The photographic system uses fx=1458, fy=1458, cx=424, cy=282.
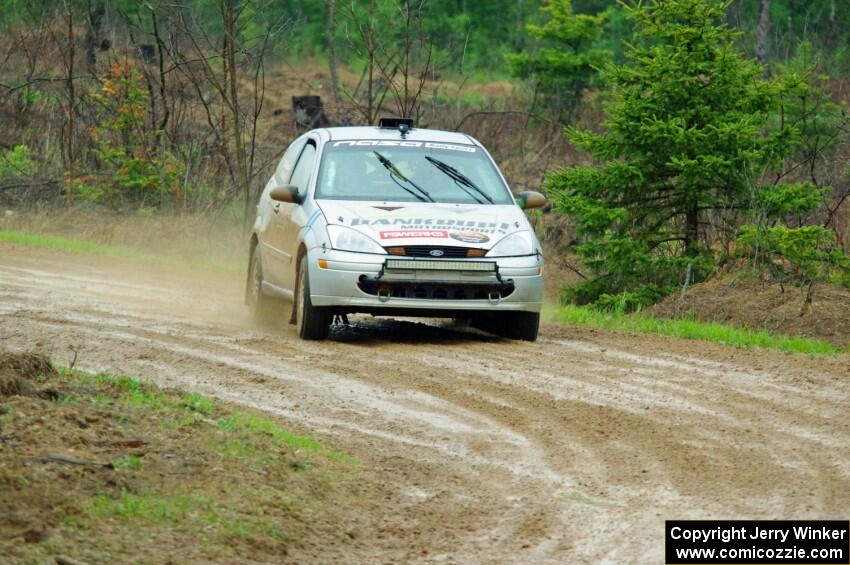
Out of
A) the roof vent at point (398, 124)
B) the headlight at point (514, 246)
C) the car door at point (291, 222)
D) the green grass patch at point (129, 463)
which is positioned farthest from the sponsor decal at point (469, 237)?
the green grass patch at point (129, 463)

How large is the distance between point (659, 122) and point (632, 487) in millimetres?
9938

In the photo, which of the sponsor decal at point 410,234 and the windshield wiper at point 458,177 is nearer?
the sponsor decal at point 410,234

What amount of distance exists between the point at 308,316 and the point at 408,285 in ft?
2.81

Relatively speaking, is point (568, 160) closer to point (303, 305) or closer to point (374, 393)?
point (303, 305)

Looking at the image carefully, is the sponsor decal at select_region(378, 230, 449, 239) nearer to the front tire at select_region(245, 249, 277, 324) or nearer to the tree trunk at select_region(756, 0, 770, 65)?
the front tire at select_region(245, 249, 277, 324)

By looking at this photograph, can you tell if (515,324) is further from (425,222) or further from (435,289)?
(425,222)

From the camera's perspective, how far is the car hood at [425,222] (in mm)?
11711

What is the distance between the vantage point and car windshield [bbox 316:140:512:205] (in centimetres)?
1259

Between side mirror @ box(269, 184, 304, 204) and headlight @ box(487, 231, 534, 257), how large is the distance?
6.12 feet

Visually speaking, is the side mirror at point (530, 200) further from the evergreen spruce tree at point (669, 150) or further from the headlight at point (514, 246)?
the evergreen spruce tree at point (669, 150)

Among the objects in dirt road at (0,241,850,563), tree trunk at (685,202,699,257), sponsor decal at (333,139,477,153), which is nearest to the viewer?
dirt road at (0,241,850,563)
